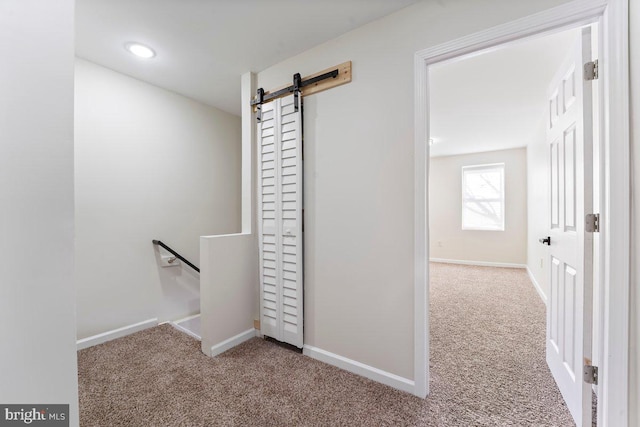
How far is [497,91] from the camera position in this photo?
2.81 metres

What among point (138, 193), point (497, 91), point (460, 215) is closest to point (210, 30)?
point (138, 193)

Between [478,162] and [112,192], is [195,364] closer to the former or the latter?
[112,192]

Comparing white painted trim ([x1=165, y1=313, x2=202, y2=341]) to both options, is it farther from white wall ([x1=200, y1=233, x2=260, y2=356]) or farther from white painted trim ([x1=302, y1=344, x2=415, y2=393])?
white painted trim ([x1=302, y1=344, x2=415, y2=393])

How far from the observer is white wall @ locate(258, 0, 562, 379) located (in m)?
1.62

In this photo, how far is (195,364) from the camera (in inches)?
76.9

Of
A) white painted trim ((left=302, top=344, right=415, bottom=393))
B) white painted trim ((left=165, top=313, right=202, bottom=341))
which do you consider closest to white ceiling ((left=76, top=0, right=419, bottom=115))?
white painted trim ((left=302, top=344, right=415, bottom=393))

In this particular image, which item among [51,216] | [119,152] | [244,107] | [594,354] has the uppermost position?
[244,107]

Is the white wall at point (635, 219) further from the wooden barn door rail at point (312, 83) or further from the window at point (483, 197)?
the window at point (483, 197)

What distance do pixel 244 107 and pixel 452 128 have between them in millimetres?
3177

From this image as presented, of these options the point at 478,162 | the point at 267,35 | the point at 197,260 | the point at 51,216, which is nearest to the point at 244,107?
the point at 267,35

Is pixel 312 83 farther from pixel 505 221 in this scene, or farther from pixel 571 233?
pixel 505 221

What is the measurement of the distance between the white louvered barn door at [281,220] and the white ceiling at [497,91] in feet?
3.85

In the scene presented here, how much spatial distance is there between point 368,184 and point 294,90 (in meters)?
0.95

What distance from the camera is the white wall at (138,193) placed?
224cm
